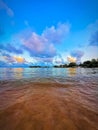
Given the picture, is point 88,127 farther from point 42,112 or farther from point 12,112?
point 12,112

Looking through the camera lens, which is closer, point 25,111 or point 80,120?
point 80,120

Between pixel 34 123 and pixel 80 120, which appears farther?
pixel 80 120

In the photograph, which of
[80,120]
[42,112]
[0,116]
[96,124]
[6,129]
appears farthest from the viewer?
[42,112]

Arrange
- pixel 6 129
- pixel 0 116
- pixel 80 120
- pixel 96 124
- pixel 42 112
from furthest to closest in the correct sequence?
pixel 42 112 → pixel 0 116 → pixel 80 120 → pixel 96 124 → pixel 6 129

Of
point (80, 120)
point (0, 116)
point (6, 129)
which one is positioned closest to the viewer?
point (6, 129)

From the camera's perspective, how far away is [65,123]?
2.73 metres

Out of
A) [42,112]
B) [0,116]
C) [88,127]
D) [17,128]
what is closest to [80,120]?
[88,127]

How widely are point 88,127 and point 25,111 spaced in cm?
193

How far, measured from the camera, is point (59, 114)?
325 centimetres

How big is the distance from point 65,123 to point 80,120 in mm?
460

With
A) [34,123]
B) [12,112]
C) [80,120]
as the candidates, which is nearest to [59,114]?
[80,120]

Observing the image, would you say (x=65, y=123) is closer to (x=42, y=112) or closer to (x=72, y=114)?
(x=72, y=114)

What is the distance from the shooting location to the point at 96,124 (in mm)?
2674

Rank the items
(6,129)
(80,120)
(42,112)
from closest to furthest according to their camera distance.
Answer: (6,129), (80,120), (42,112)
